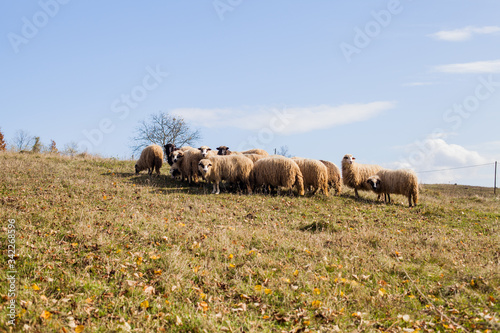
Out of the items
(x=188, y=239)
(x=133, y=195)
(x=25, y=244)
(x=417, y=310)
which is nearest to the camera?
(x=417, y=310)

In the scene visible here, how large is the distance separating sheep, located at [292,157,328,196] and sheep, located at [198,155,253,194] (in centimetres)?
293

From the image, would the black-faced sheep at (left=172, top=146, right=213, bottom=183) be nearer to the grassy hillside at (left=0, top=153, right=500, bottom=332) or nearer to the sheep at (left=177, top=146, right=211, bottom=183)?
the sheep at (left=177, top=146, right=211, bottom=183)

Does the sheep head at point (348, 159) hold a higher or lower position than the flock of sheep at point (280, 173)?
higher

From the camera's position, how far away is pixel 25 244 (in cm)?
767

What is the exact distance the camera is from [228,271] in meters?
7.30

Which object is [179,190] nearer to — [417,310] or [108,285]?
[108,285]

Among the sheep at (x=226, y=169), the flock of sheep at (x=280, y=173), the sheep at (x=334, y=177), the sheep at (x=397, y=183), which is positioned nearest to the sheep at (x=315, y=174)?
the flock of sheep at (x=280, y=173)

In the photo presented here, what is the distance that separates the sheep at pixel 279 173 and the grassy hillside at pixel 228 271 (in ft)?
15.7

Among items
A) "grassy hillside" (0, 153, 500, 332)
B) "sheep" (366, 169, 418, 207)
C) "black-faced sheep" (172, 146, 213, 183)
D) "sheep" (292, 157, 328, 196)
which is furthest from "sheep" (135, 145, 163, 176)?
"sheep" (366, 169, 418, 207)

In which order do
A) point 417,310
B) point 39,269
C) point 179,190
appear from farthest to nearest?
point 179,190 < point 39,269 < point 417,310

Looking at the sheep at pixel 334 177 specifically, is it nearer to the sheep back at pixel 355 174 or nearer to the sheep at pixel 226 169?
the sheep back at pixel 355 174

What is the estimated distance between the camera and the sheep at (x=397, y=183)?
59.8 ft

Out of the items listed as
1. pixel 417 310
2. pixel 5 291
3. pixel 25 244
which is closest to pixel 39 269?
pixel 5 291

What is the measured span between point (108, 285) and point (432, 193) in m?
25.9
